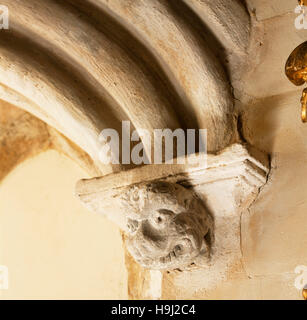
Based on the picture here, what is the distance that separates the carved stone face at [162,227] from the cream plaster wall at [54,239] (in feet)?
1.79

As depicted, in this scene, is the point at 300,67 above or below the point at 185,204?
above

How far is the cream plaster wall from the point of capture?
2102 mm

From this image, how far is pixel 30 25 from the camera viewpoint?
5.46ft

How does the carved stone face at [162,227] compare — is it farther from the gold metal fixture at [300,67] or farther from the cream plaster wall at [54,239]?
the cream plaster wall at [54,239]

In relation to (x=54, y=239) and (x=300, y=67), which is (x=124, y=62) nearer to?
(x=300, y=67)

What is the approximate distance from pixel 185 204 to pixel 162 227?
77mm

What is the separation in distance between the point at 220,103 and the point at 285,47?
0.21 m

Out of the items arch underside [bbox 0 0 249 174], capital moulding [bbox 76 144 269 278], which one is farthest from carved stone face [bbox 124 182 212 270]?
arch underside [bbox 0 0 249 174]

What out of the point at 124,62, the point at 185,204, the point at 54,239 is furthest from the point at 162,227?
the point at 54,239

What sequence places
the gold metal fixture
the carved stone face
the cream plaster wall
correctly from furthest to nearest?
1. the cream plaster wall
2. the carved stone face
3. the gold metal fixture

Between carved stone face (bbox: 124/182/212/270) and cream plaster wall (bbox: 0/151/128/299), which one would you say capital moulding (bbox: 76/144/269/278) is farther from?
cream plaster wall (bbox: 0/151/128/299)

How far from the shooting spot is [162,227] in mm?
1504

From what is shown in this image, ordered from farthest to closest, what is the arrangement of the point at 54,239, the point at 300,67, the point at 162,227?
the point at 54,239 → the point at 162,227 → the point at 300,67

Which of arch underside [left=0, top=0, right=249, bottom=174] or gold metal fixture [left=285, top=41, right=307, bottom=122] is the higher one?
arch underside [left=0, top=0, right=249, bottom=174]
